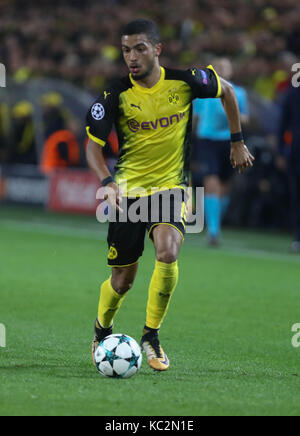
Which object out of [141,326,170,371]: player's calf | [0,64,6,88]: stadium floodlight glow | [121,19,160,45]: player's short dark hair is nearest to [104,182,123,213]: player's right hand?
[141,326,170,371]: player's calf

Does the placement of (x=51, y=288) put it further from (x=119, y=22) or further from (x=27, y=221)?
(x=119, y=22)

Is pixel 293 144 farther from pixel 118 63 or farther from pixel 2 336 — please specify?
pixel 118 63

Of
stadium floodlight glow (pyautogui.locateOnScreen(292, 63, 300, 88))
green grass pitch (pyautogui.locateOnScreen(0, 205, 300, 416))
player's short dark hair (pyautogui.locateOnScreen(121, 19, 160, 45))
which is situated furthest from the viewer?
stadium floodlight glow (pyautogui.locateOnScreen(292, 63, 300, 88))

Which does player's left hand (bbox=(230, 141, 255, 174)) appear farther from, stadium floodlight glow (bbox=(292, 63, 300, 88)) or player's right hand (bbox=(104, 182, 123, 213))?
stadium floodlight glow (bbox=(292, 63, 300, 88))

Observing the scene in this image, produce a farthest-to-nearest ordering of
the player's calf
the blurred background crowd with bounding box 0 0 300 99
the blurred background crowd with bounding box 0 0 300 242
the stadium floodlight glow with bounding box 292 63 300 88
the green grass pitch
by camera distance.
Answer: the blurred background crowd with bounding box 0 0 300 99, the blurred background crowd with bounding box 0 0 300 242, the stadium floodlight glow with bounding box 292 63 300 88, the player's calf, the green grass pitch

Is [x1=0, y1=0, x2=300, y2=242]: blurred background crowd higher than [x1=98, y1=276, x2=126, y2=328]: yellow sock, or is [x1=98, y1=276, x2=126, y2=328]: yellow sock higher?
[x1=0, y1=0, x2=300, y2=242]: blurred background crowd

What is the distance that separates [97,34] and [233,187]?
721 cm

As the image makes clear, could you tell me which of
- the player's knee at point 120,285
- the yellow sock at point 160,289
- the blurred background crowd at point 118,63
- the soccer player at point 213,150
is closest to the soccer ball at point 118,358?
the yellow sock at point 160,289

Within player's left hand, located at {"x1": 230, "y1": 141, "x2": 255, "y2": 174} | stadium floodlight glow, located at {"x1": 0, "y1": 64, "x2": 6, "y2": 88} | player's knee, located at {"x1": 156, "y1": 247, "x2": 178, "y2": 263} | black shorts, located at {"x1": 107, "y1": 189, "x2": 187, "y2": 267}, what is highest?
stadium floodlight glow, located at {"x1": 0, "y1": 64, "x2": 6, "y2": 88}

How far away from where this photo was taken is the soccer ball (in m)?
5.19

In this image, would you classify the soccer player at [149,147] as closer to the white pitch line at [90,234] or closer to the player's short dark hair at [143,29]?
the player's short dark hair at [143,29]

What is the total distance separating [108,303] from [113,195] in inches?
32.4

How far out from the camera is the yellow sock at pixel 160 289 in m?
5.54

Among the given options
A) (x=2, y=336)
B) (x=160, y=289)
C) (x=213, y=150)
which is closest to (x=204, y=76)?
(x=160, y=289)
